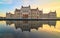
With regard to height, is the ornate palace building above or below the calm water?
above

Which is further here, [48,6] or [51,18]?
[51,18]

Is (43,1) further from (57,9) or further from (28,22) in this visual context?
(28,22)

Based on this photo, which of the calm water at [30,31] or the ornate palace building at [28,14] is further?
the ornate palace building at [28,14]

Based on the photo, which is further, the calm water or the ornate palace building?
the ornate palace building

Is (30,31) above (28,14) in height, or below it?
below

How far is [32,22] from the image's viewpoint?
194 inches

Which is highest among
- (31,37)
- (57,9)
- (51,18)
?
(57,9)

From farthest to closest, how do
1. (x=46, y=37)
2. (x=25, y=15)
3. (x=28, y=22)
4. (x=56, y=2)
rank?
(x=28, y=22) → (x=25, y=15) → (x=56, y=2) → (x=46, y=37)

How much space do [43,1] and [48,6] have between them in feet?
0.65

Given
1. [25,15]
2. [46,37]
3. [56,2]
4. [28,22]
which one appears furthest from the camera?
[28,22]

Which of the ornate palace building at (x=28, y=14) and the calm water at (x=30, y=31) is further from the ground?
the ornate palace building at (x=28, y=14)

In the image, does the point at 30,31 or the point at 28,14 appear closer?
the point at 30,31

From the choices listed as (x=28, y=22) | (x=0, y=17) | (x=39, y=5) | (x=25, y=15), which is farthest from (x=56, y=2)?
(x=0, y=17)

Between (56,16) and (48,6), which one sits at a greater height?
(48,6)
